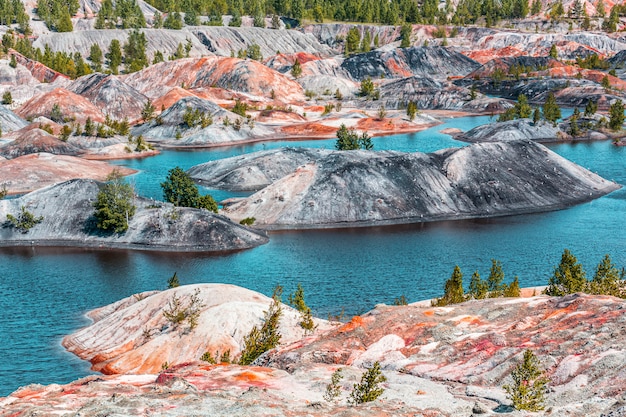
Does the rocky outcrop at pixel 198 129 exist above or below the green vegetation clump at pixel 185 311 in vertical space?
above

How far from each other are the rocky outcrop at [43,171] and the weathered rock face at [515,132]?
79373 millimetres

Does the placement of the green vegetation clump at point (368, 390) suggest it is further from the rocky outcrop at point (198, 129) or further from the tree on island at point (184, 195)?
the rocky outcrop at point (198, 129)

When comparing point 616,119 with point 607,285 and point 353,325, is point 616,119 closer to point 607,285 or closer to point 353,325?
point 607,285

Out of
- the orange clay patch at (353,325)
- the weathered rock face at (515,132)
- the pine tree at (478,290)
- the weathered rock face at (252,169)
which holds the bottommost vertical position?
the pine tree at (478,290)

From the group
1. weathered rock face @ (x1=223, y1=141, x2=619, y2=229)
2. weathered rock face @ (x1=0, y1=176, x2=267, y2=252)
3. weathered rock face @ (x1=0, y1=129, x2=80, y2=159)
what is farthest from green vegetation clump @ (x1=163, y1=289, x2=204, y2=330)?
weathered rock face @ (x1=0, y1=129, x2=80, y2=159)

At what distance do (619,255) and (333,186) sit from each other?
39.8 m

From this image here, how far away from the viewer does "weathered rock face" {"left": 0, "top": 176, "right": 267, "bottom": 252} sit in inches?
3711

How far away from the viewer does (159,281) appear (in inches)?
3179

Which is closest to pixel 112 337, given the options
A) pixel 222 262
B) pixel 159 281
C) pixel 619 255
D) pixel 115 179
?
pixel 159 281

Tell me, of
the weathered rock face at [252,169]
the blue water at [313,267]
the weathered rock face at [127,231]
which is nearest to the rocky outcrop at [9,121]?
the weathered rock face at [252,169]

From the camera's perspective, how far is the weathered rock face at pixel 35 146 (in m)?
160

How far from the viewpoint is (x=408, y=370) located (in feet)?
130

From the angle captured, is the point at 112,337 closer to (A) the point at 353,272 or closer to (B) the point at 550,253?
(A) the point at 353,272

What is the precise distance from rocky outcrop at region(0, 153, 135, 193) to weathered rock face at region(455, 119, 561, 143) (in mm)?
79373
